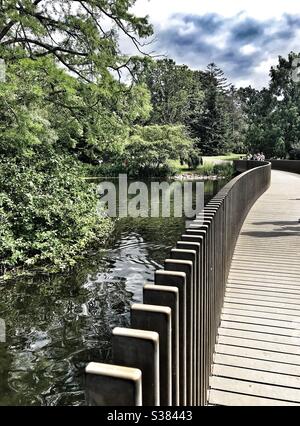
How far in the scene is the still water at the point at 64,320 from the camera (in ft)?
14.1

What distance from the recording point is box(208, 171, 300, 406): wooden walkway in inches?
101

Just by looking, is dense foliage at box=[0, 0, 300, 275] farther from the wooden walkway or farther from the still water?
the wooden walkway

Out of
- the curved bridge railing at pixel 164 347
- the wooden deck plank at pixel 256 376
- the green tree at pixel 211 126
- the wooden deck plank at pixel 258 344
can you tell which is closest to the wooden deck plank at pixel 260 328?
the wooden deck plank at pixel 258 344

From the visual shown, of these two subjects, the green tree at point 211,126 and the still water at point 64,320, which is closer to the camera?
the still water at point 64,320

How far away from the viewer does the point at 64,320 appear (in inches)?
233

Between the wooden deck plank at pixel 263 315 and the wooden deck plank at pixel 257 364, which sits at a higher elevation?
the wooden deck plank at pixel 263 315

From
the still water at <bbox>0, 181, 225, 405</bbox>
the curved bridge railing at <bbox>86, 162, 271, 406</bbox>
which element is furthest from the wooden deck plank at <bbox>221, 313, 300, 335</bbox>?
the still water at <bbox>0, 181, 225, 405</bbox>

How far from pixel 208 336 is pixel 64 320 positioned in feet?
12.4

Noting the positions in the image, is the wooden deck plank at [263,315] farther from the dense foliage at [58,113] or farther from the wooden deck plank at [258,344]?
the dense foliage at [58,113]

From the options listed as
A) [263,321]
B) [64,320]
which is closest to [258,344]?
[263,321]

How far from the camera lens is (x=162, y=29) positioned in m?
13.5
